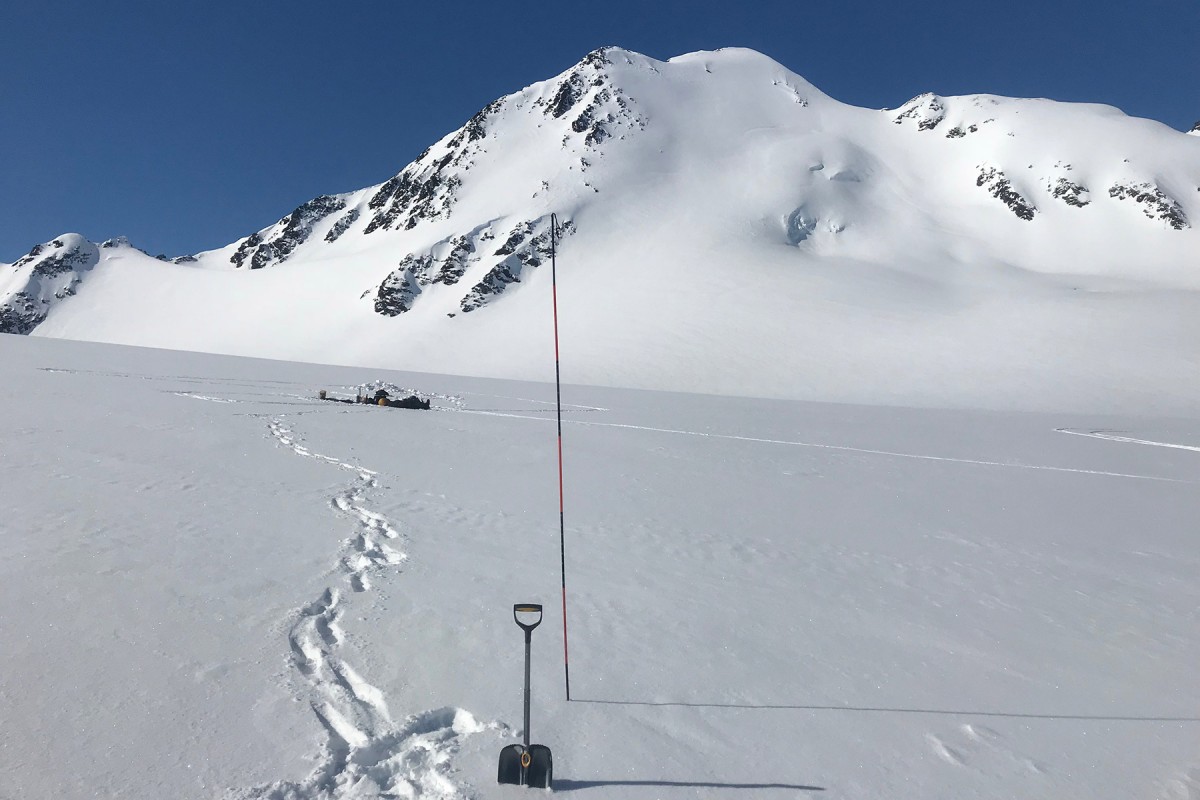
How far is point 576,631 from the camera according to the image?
490 cm

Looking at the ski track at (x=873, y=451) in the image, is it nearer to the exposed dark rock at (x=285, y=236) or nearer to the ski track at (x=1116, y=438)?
the ski track at (x=1116, y=438)

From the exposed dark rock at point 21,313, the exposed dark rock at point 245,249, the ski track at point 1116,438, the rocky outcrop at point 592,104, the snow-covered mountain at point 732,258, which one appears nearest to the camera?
the ski track at point 1116,438

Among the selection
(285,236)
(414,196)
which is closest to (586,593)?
(414,196)

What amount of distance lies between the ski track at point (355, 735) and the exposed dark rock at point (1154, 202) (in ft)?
356

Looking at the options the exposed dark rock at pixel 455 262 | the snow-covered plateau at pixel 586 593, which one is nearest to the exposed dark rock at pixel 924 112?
the exposed dark rock at pixel 455 262

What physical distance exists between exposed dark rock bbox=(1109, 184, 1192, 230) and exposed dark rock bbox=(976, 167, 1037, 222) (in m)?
12.5

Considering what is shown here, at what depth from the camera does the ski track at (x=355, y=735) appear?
10.3ft

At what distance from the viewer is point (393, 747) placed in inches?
135

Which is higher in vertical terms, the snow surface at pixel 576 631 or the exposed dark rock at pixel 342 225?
the exposed dark rock at pixel 342 225

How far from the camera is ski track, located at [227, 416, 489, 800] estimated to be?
10.3ft

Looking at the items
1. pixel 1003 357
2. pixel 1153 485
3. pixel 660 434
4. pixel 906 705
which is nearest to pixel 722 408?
pixel 660 434

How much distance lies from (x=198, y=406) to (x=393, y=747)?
1482 centimetres

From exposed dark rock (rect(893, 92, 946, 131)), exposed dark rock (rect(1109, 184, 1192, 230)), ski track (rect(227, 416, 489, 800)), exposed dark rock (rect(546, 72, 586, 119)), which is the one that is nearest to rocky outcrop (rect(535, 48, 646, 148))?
exposed dark rock (rect(546, 72, 586, 119))

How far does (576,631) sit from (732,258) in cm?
7177
